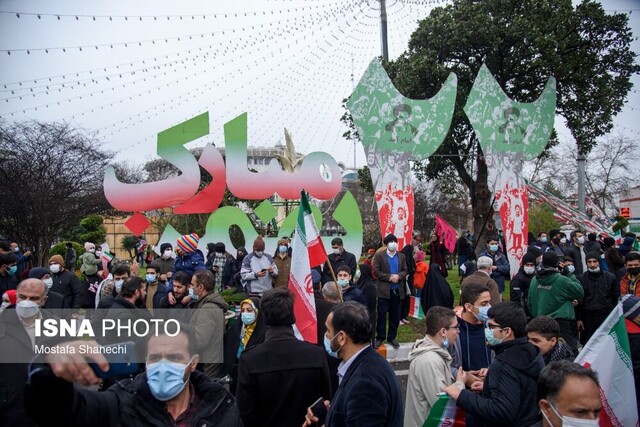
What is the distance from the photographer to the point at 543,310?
6.60m

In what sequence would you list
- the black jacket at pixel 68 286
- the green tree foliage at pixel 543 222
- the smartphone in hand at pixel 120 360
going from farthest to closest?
1. the green tree foliage at pixel 543 222
2. the black jacket at pixel 68 286
3. the smartphone in hand at pixel 120 360

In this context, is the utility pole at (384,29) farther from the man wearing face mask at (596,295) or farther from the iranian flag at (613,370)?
the iranian flag at (613,370)

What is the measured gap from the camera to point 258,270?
8.59m

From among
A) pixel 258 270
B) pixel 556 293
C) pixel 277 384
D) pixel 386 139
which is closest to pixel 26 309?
pixel 277 384

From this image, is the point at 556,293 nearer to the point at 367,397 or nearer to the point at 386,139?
the point at 367,397

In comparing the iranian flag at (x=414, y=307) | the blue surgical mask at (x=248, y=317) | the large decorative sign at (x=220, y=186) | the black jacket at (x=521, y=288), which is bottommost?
the iranian flag at (x=414, y=307)

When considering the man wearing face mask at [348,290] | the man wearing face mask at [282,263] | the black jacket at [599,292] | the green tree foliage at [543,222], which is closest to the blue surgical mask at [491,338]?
the man wearing face mask at [348,290]

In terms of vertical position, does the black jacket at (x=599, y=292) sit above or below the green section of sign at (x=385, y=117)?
below

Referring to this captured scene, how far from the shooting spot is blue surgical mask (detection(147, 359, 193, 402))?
2.51 meters

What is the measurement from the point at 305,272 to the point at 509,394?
2.40 m

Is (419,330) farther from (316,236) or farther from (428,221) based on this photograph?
(428,221)

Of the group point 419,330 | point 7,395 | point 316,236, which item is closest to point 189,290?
point 316,236

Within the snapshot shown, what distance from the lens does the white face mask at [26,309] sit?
3.86m

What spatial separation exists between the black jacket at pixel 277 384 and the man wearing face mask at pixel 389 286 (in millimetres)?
5317
